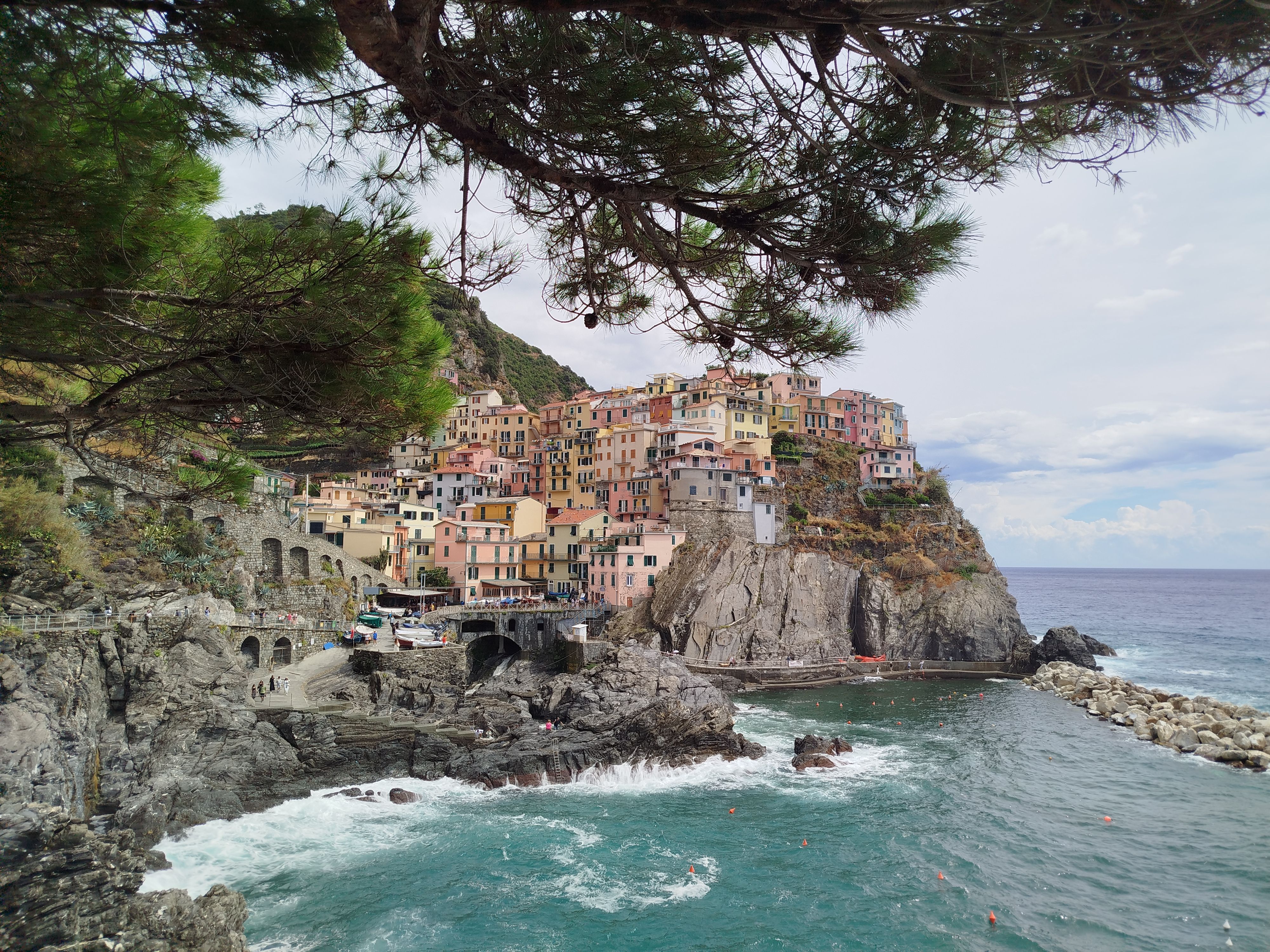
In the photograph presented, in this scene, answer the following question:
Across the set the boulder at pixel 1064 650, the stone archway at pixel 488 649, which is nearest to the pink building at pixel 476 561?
the stone archway at pixel 488 649

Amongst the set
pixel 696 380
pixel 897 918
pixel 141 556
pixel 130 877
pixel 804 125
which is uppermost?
pixel 696 380

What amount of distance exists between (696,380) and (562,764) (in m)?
39.9

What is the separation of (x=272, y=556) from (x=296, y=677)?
1021cm

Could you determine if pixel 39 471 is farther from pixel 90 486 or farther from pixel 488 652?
pixel 488 652

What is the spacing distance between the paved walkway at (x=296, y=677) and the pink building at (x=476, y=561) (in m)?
12.3

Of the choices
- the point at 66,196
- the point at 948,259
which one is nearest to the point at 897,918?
the point at 948,259

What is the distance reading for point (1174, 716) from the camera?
1179 inches

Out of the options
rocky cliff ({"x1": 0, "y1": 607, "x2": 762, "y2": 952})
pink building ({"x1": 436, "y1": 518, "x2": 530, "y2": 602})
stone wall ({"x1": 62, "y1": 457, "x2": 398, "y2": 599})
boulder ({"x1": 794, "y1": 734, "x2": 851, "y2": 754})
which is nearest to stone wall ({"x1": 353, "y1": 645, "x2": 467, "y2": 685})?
rocky cliff ({"x1": 0, "y1": 607, "x2": 762, "y2": 952})

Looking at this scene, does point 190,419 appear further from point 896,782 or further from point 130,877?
point 896,782

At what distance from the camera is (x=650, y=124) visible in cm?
473

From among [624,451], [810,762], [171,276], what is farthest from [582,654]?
[171,276]

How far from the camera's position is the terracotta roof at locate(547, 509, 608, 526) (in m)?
45.7

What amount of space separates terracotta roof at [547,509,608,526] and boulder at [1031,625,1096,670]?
2589 cm

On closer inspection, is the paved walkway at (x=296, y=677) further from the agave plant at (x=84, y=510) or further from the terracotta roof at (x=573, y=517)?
the terracotta roof at (x=573, y=517)
